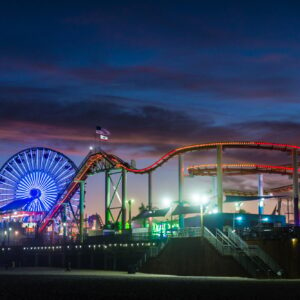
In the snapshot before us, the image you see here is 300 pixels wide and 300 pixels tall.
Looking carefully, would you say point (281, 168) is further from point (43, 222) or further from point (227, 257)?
point (43, 222)

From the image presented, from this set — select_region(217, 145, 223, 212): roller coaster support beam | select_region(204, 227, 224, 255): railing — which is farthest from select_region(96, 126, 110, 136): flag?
select_region(204, 227, 224, 255): railing

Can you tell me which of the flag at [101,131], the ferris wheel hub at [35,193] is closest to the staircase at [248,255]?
the flag at [101,131]

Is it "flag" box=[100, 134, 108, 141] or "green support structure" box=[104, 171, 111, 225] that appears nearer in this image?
"flag" box=[100, 134, 108, 141]

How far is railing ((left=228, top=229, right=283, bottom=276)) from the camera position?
45188 mm

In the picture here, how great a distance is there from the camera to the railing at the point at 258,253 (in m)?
45.2

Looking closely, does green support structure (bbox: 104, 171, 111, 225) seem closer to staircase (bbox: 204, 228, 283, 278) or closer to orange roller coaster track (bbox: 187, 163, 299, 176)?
orange roller coaster track (bbox: 187, 163, 299, 176)

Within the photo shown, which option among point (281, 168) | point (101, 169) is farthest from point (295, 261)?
point (101, 169)

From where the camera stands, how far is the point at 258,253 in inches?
1815

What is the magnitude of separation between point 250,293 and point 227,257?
15.2m

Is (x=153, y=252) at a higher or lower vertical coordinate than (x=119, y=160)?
lower

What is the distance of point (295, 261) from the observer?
44.9 meters

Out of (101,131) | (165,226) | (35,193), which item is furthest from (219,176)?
(35,193)

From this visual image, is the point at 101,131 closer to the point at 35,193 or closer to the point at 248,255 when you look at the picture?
the point at 35,193

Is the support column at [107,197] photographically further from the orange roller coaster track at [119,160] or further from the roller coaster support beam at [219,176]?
the roller coaster support beam at [219,176]
